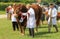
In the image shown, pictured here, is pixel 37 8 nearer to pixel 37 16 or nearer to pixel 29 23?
pixel 37 16

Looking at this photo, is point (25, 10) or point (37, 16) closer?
point (25, 10)

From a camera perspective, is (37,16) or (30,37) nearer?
(30,37)

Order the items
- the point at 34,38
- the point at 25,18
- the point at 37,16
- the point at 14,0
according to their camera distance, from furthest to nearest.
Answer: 1. the point at 14,0
2. the point at 37,16
3. the point at 25,18
4. the point at 34,38

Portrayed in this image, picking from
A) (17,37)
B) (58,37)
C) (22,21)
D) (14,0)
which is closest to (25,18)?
(22,21)

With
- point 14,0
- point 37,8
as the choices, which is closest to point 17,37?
point 37,8

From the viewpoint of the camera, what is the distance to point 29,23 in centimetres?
1457

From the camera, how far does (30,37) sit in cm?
1479

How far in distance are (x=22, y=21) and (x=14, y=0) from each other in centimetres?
3698

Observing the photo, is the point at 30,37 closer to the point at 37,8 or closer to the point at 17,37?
the point at 17,37

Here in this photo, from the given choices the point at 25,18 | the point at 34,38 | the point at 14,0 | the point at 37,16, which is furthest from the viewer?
the point at 14,0

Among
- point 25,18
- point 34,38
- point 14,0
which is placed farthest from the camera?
point 14,0

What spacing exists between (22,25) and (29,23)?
3.89 ft

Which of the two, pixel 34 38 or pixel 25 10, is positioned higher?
pixel 25 10

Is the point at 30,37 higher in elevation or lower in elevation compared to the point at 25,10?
lower
